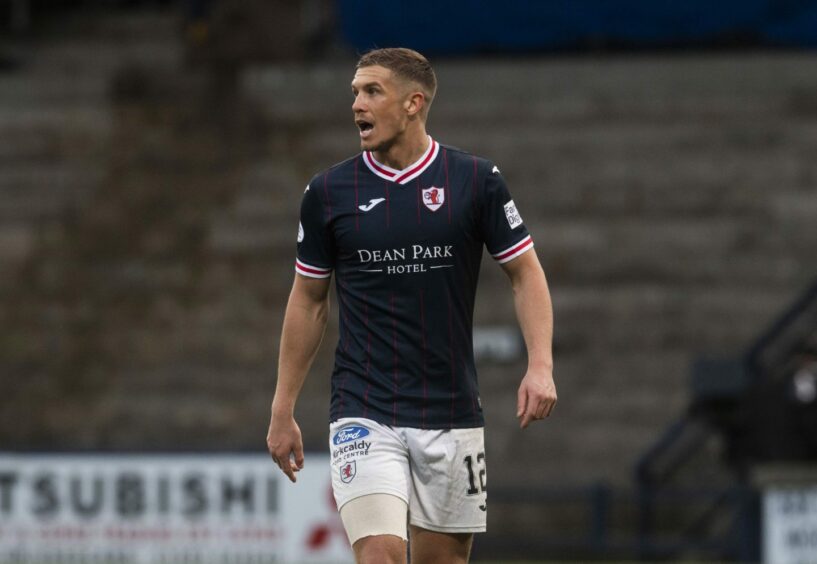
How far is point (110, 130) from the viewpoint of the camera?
2028 cm

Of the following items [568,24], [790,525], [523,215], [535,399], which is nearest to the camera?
[535,399]

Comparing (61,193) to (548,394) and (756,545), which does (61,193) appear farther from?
(548,394)

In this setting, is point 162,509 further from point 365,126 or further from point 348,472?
point 365,126

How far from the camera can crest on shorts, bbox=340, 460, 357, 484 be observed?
5777mm

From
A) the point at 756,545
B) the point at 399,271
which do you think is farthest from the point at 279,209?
the point at 399,271

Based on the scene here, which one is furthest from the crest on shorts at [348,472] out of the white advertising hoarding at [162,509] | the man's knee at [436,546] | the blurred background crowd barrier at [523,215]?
the blurred background crowd barrier at [523,215]

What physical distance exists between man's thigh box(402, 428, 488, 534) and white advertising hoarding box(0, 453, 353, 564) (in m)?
8.85

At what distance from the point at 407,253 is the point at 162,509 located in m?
9.80

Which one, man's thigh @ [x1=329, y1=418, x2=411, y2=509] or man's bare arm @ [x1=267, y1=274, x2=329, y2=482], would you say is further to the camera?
man's bare arm @ [x1=267, y1=274, x2=329, y2=482]

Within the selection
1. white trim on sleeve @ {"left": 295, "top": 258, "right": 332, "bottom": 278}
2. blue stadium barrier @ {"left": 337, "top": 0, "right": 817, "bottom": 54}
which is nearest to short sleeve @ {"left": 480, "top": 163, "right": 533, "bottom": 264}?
white trim on sleeve @ {"left": 295, "top": 258, "right": 332, "bottom": 278}

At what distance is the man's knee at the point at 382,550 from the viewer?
221 inches

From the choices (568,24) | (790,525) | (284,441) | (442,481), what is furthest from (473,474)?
(568,24)

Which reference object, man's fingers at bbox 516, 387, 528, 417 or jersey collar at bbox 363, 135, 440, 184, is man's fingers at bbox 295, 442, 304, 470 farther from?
jersey collar at bbox 363, 135, 440, 184

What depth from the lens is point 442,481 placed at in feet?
19.2
